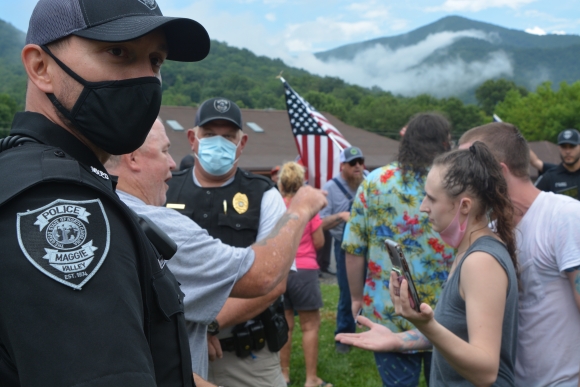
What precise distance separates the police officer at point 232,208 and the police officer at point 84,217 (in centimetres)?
185

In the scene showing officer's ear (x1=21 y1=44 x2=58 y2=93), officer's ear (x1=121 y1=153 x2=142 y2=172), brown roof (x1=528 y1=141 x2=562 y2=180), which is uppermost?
officer's ear (x1=21 y1=44 x2=58 y2=93)

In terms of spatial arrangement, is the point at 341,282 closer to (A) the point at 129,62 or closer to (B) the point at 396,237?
(B) the point at 396,237

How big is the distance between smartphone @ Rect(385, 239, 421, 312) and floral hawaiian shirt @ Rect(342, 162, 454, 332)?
5.03 feet

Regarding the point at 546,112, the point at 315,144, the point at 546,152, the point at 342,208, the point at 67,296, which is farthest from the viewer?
the point at 546,112

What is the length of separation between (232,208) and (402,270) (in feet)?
4.80

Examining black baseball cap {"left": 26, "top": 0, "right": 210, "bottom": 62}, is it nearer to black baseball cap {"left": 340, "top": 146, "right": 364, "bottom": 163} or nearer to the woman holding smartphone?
the woman holding smartphone

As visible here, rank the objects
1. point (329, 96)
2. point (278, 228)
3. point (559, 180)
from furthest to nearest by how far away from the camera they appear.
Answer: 1. point (329, 96)
2. point (559, 180)
3. point (278, 228)

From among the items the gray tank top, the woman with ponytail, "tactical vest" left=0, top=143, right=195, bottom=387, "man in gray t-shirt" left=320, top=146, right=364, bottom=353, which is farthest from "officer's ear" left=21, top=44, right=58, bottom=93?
"man in gray t-shirt" left=320, top=146, right=364, bottom=353

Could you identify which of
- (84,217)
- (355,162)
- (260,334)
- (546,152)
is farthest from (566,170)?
(546,152)

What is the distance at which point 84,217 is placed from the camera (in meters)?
1.03

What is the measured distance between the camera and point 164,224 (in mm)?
2285

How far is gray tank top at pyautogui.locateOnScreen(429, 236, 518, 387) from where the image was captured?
2.32m

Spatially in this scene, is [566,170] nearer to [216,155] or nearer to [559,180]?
[559,180]

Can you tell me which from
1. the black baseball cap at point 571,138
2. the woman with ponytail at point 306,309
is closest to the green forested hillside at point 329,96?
the black baseball cap at point 571,138
